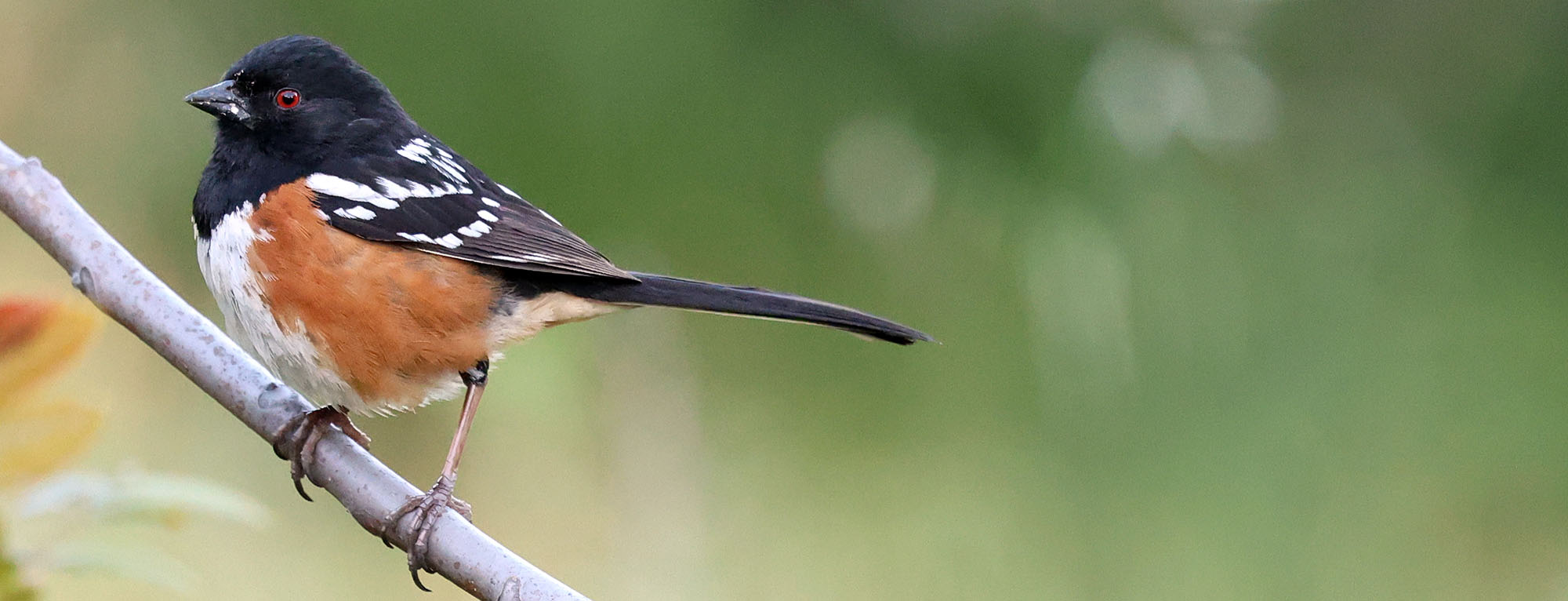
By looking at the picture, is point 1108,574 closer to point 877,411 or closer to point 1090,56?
point 877,411

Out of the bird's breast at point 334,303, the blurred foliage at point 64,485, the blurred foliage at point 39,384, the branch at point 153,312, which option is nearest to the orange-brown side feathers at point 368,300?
the bird's breast at point 334,303

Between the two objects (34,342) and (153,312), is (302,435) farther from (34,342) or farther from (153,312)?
(34,342)

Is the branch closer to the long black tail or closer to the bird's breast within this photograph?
the bird's breast

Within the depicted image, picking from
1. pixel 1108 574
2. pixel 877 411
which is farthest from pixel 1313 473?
pixel 877 411

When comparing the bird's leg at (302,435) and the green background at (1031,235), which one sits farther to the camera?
the green background at (1031,235)

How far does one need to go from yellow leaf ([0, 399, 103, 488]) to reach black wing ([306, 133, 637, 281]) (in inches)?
28.2

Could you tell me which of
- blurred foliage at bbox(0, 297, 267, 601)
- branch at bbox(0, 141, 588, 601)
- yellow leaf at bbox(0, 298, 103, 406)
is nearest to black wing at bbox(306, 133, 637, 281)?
branch at bbox(0, 141, 588, 601)

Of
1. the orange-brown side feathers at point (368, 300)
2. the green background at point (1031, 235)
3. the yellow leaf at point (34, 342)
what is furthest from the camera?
the green background at point (1031, 235)

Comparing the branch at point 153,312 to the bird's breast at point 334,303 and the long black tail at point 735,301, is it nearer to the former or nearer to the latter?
the bird's breast at point 334,303

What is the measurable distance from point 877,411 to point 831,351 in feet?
0.52

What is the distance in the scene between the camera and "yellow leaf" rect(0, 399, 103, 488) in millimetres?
790

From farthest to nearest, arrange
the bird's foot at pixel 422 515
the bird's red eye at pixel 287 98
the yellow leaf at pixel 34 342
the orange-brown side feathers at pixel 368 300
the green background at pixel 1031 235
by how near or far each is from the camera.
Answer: the green background at pixel 1031 235, the bird's red eye at pixel 287 98, the orange-brown side feathers at pixel 368 300, the bird's foot at pixel 422 515, the yellow leaf at pixel 34 342

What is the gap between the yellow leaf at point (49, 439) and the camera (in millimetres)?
790

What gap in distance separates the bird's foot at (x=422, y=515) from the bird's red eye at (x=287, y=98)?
53 centimetres
